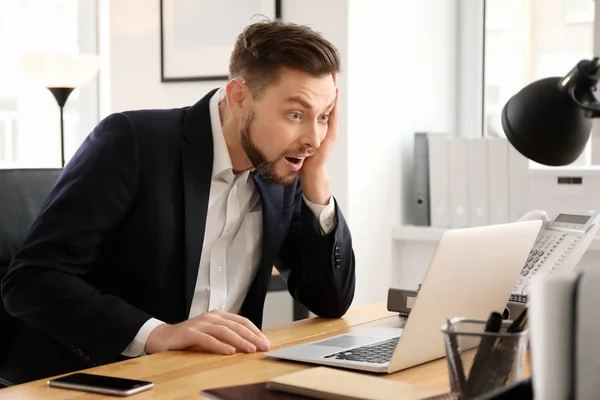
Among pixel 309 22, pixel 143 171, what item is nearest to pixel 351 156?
pixel 309 22

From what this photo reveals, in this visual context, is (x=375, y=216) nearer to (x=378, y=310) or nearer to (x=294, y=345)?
(x=378, y=310)

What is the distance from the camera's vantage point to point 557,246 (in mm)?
1674

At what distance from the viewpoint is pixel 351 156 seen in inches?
120

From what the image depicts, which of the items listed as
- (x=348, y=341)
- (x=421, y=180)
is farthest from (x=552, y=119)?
(x=421, y=180)

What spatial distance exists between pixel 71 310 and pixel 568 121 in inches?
37.4

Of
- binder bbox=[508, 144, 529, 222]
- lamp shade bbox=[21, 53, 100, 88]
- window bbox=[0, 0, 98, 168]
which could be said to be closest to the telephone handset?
binder bbox=[508, 144, 529, 222]

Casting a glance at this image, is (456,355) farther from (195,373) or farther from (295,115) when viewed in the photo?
(295,115)

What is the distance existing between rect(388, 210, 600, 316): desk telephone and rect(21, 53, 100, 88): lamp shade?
203cm

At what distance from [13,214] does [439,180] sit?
1759 mm

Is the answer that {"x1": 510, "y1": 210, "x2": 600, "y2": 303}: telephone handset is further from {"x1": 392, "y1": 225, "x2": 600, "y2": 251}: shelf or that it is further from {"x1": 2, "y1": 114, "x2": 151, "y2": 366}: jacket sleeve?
{"x1": 392, "y1": 225, "x2": 600, "y2": 251}: shelf

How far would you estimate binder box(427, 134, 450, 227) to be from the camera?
3193 millimetres

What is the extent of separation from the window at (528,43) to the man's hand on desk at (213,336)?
2.11m

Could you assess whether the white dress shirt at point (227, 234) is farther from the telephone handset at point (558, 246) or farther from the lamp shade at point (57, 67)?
the lamp shade at point (57, 67)

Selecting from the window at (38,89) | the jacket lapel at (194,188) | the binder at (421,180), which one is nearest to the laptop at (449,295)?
the jacket lapel at (194,188)
